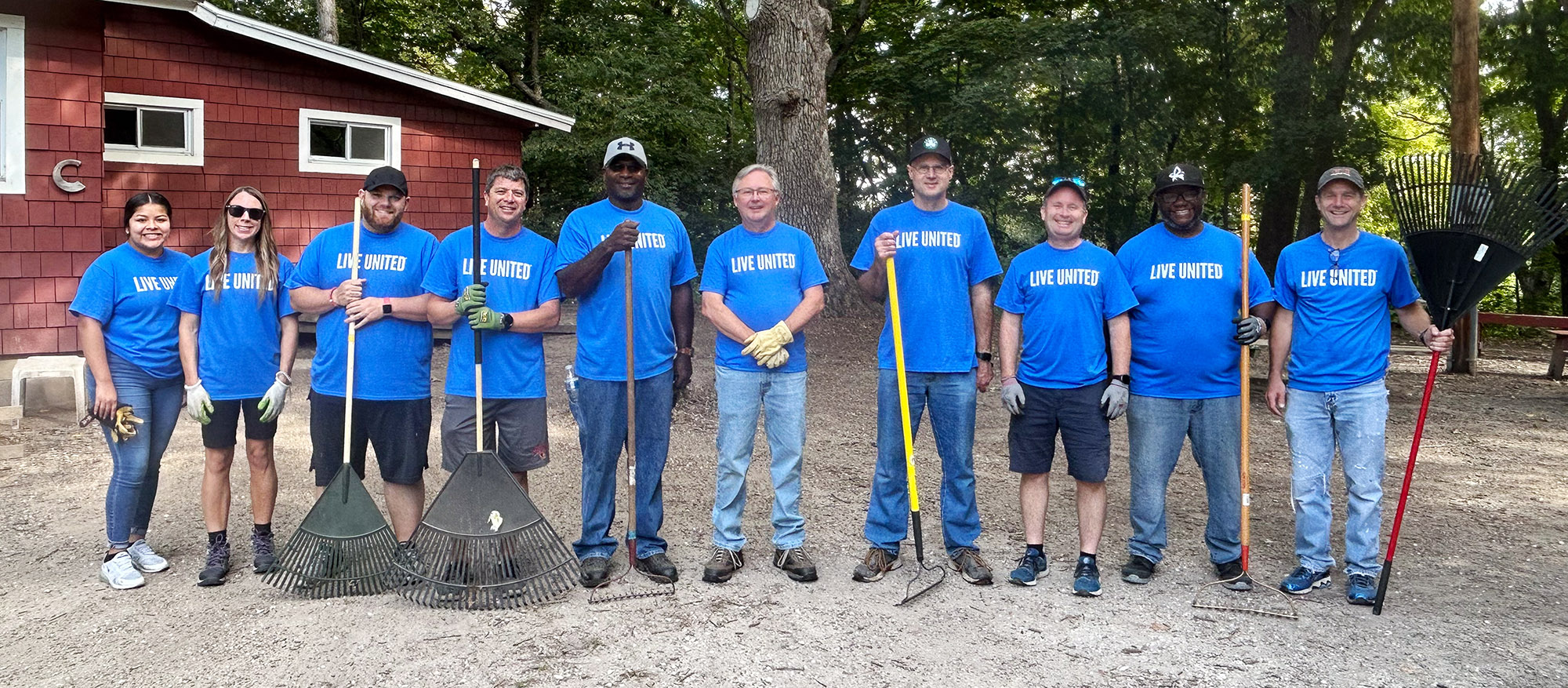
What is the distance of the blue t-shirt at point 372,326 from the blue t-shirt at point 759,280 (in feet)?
4.28

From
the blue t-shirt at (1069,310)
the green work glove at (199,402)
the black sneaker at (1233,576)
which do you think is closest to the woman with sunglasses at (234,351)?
the green work glove at (199,402)

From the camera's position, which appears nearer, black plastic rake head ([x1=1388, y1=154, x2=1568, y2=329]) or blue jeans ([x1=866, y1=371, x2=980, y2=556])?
black plastic rake head ([x1=1388, y1=154, x2=1568, y2=329])

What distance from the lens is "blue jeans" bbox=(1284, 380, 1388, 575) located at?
451 centimetres

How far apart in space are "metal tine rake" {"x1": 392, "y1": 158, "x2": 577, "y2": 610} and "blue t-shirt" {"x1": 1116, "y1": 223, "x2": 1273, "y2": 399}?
8.81ft

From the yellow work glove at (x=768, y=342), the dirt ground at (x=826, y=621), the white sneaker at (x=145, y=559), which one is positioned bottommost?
the dirt ground at (x=826, y=621)

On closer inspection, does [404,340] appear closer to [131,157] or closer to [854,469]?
[854,469]

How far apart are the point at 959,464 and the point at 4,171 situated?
29.1 feet

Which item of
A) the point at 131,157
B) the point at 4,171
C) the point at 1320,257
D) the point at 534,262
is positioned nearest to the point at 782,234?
the point at 534,262

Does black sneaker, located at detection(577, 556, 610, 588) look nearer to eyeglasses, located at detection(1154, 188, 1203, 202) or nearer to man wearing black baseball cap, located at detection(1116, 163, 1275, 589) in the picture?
man wearing black baseball cap, located at detection(1116, 163, 1275, 589)

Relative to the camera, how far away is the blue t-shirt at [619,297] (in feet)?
15.3

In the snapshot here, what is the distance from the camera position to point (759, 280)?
474 centimetres

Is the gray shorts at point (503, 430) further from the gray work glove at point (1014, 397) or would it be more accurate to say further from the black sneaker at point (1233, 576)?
the black sneaker at point (1233, 576)

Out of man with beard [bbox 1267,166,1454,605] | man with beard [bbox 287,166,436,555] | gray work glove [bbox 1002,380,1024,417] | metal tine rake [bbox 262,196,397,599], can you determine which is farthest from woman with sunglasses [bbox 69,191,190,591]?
man with beard [bbox 1267,166,1454,605]

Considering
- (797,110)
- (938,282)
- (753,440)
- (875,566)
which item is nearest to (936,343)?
(938,282)
